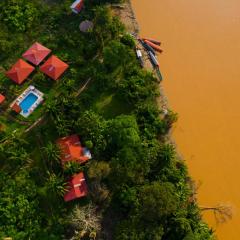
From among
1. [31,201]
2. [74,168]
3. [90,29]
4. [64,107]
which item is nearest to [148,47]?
[90,29]

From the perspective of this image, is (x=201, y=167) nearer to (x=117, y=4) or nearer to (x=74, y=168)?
(x=74, y=168)

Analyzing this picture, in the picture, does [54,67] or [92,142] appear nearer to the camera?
[92,142]

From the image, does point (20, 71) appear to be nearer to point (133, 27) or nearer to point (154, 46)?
point (133, 27)

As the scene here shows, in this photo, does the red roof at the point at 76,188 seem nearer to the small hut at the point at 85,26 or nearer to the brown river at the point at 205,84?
the brown river at the point at 205,84

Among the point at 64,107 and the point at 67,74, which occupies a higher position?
the point at 67,74

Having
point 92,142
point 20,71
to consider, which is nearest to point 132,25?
point 20,71

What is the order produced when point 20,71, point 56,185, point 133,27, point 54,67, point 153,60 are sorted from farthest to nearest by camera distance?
1. point 133,27
2. point 153,60
3. point 54,67
4. point 20,71
5. point 56,185
